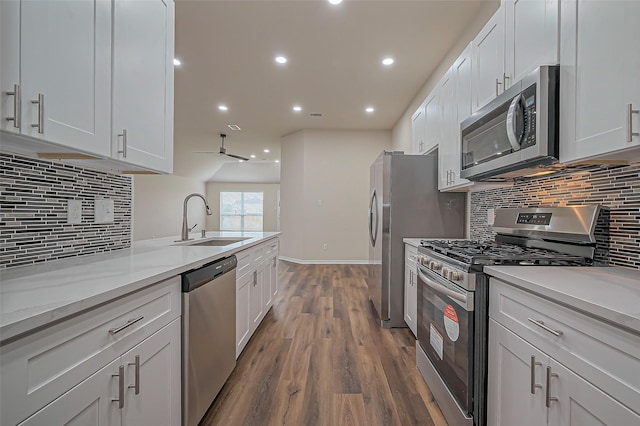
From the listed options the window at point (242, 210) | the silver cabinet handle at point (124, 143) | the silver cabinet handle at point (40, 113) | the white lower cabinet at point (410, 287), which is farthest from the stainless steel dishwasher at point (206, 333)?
the window at point (242, 210)

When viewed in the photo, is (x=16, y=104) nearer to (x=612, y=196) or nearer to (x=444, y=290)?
(x=444, y=290)

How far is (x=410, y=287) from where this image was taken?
2.61 metres

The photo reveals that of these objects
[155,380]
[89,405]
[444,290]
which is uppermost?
[444,290]

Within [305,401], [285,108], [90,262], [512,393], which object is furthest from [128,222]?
[285,108]

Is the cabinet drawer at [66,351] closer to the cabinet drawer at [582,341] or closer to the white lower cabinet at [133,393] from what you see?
the white lower cabinet at [133,393]

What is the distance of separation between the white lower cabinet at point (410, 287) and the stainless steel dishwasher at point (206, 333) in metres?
1.50

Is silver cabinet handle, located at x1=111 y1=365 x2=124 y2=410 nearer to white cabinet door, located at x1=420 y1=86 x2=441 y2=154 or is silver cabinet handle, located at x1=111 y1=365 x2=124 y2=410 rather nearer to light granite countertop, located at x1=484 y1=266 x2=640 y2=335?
light granite countertop, located at x1=484 y1=266 x2=640 y2=335

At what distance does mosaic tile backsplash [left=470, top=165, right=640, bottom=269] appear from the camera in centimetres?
125

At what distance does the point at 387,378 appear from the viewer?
1.96m

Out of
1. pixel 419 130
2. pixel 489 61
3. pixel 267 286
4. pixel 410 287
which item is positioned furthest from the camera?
pixel 419 130

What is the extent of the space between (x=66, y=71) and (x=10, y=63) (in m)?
0.20

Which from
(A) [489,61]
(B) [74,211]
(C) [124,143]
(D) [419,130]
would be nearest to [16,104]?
(C) [124,143]

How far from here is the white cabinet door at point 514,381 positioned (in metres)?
1.00

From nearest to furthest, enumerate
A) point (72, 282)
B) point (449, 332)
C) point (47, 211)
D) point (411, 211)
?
1. point (72, 282)
2. point (47, 211)
3. point (449, 332)
4. point (411, 211)
